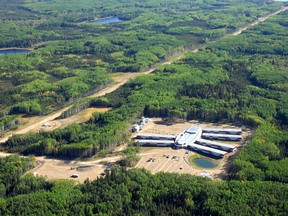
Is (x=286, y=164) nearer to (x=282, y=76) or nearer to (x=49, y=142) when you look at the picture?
(x=49, y=142)

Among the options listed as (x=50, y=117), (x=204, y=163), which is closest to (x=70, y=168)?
(x=204, y=163)

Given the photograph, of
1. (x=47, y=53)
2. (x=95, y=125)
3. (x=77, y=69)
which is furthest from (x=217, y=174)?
(x=47, y=53)

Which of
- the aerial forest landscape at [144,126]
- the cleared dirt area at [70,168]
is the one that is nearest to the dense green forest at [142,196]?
the aerial forest landscape at [144,126]

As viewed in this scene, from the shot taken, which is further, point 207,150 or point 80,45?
point 80,45

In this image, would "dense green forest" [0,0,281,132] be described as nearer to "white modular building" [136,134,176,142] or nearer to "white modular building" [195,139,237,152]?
"white modular building" [136,134,176,142]

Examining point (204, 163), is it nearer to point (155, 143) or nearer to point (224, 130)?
point (155, 143)
